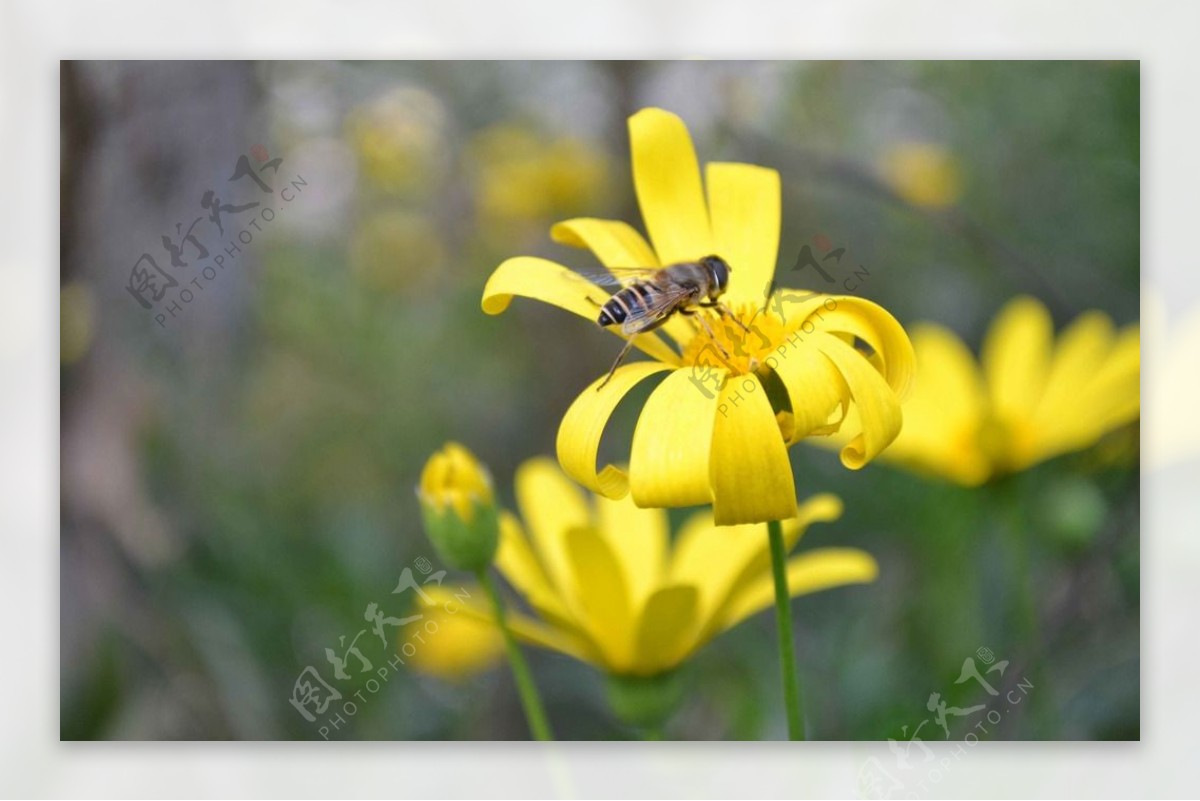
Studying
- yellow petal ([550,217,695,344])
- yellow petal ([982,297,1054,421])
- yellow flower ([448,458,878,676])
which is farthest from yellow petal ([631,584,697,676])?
yellow petal ([982,297,1054,421])

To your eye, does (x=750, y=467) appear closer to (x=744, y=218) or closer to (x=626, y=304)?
(x=626, y=304)

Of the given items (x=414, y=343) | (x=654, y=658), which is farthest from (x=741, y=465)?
(x=414, y=343)

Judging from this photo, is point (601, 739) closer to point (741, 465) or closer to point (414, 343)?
point (414, 343)

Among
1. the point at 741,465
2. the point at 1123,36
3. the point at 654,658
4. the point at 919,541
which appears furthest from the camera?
the point at 919,541

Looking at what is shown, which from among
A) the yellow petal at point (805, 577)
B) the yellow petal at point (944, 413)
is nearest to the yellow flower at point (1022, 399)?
the yellow petal at point (944, 413)

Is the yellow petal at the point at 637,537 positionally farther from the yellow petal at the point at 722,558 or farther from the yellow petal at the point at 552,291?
the yellow petal at the point at 552,291

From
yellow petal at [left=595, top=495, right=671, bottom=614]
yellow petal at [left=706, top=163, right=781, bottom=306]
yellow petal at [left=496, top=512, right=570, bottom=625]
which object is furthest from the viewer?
yellow petal at [left=595, top=495, right=671, bottom=614]

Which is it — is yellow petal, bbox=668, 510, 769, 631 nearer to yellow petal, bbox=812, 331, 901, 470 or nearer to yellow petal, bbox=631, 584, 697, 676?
yellow petal, bbox=631, 584, 697, 676
